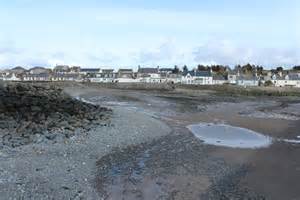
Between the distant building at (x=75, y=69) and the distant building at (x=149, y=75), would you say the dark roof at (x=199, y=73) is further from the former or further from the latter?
the distant building at (x=75, y=69)

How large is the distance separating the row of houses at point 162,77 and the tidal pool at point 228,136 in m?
88.2

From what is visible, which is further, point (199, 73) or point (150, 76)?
point (150, 76)

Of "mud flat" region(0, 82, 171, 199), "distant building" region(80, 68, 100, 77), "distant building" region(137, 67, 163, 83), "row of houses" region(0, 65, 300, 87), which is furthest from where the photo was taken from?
"distant building" region(80, 68, 100, 77)

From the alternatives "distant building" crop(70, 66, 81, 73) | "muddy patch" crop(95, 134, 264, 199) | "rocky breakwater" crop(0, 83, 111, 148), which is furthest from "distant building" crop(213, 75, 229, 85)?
"muddy patch" crop(95, 134, 264, 199)

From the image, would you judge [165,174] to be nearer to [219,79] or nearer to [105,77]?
[219,79]

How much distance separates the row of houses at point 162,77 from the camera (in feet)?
401

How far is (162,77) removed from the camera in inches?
5389

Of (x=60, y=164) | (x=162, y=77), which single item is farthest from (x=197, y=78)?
(x=60, y=164)

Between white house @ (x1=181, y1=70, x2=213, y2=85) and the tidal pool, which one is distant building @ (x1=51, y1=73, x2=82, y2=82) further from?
the tidal pool

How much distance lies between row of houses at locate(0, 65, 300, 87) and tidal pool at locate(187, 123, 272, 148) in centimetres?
8821

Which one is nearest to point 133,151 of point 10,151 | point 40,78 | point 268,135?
point 10,151

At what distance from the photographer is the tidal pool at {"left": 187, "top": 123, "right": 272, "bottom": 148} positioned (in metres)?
20.2

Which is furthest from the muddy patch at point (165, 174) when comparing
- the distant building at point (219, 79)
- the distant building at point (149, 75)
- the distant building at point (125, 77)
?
the distant building at point (125, 77)

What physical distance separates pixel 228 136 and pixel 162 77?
114489 mm
